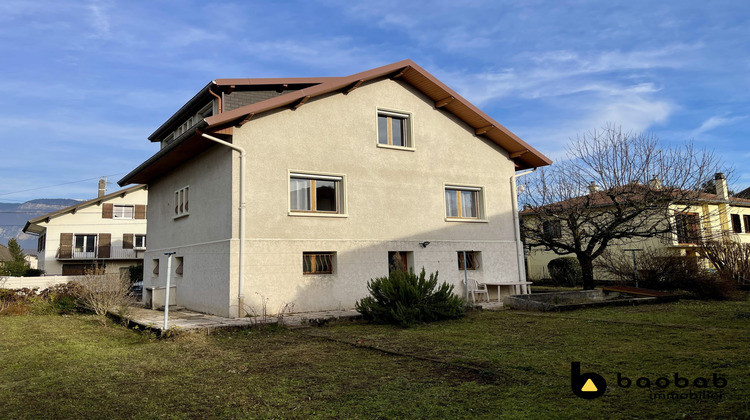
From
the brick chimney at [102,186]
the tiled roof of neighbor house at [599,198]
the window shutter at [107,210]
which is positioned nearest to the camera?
the tiled roof of neighbor house at [599,198]

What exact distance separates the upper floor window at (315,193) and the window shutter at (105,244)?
34630mm

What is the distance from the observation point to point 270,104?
13211mm

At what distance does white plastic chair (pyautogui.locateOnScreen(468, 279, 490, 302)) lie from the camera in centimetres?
1595

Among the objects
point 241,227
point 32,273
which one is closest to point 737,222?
point 241,227

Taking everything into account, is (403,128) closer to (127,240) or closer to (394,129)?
(394,129)

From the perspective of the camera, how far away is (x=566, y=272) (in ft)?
86.7

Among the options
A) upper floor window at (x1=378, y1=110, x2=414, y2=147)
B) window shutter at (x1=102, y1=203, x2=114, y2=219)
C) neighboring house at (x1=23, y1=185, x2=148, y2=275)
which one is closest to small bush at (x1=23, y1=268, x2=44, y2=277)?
neighboring house at (x1=23, y1=185, x2=148, y2=275)

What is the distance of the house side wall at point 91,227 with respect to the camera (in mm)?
40719

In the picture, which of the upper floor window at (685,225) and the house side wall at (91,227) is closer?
the upper floor window at (685,225)

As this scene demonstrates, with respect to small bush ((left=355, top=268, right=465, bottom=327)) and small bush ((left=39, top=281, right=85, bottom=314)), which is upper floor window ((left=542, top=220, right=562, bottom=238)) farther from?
small bush ((left=39, top=281, right=85, bottom=314))

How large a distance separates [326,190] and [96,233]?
35213 millimetres

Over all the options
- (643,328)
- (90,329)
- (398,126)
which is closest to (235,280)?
(90,329)

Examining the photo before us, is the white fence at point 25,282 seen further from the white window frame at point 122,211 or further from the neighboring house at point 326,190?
the white window frame at point 122,211

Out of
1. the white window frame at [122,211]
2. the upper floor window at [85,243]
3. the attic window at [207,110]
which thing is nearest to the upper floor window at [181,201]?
the attic window at [207,110]
